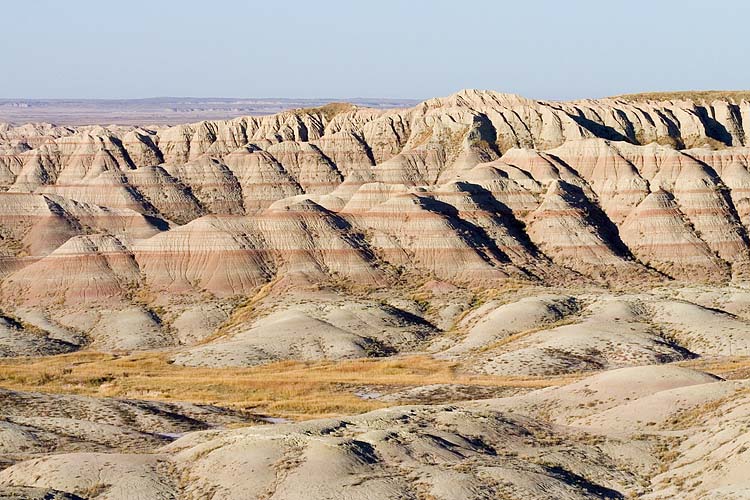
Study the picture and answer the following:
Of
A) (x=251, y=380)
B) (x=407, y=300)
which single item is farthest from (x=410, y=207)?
(x=251, y=380)

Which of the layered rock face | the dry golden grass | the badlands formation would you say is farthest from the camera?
the layered rock face

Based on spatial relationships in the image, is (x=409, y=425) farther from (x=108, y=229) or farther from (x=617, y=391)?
(x=108, y=229)

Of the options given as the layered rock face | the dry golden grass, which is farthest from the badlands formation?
the dry golden grass

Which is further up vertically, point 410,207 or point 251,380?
point 410,207

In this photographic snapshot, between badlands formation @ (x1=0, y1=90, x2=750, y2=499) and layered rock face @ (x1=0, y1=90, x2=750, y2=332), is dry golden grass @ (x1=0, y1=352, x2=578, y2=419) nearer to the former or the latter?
badlands formation @ (x1=0, y1=90, x2=750, y2=499)

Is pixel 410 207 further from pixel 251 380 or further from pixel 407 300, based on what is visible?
pixel 251 380

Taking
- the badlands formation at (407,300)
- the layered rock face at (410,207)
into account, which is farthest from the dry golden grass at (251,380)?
the layered rock face at (410,207)

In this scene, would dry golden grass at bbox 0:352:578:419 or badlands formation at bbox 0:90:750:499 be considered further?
dry golden grass at bbox 0:352:578:419
